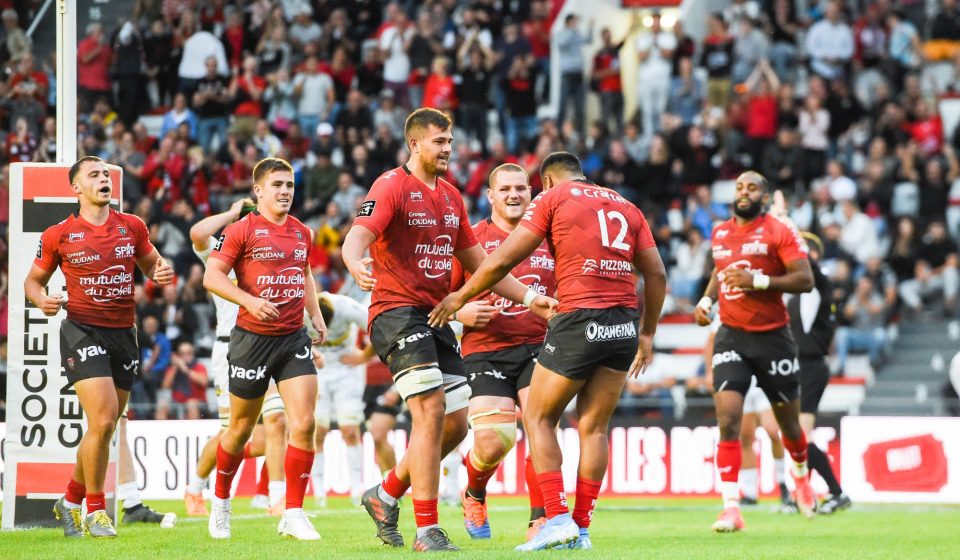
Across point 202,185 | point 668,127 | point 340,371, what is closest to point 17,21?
point 202,185

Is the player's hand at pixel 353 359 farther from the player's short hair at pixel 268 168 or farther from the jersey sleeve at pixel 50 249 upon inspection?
the jersey sleeve at pixel 50 249

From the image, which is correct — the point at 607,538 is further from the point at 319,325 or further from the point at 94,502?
the point at 94,502

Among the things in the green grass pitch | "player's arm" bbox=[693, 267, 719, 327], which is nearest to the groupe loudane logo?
the green grass pitch

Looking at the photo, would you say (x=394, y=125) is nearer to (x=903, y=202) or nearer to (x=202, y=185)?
(x=202, y=185)

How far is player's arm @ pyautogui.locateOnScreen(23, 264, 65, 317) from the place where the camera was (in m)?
10.8

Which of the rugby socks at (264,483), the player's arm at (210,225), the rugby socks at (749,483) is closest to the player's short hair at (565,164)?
the player's arm at (210,225)

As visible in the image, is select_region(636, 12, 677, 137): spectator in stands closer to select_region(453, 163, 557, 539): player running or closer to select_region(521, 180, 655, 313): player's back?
select_region(453, 163, 557, 539): player running

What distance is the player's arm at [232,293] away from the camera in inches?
394

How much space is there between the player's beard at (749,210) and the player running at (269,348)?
4075mm

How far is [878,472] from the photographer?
1686 centimetres

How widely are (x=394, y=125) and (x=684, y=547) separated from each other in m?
16.4

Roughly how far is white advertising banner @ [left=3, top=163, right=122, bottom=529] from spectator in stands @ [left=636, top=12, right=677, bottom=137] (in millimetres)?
15215

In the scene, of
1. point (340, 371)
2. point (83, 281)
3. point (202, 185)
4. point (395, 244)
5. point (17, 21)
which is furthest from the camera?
point (202, 185)

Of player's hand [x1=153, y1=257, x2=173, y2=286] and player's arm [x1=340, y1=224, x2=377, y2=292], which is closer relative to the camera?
player's arm [x1=340, y1=224, x2=377, y2=292]
